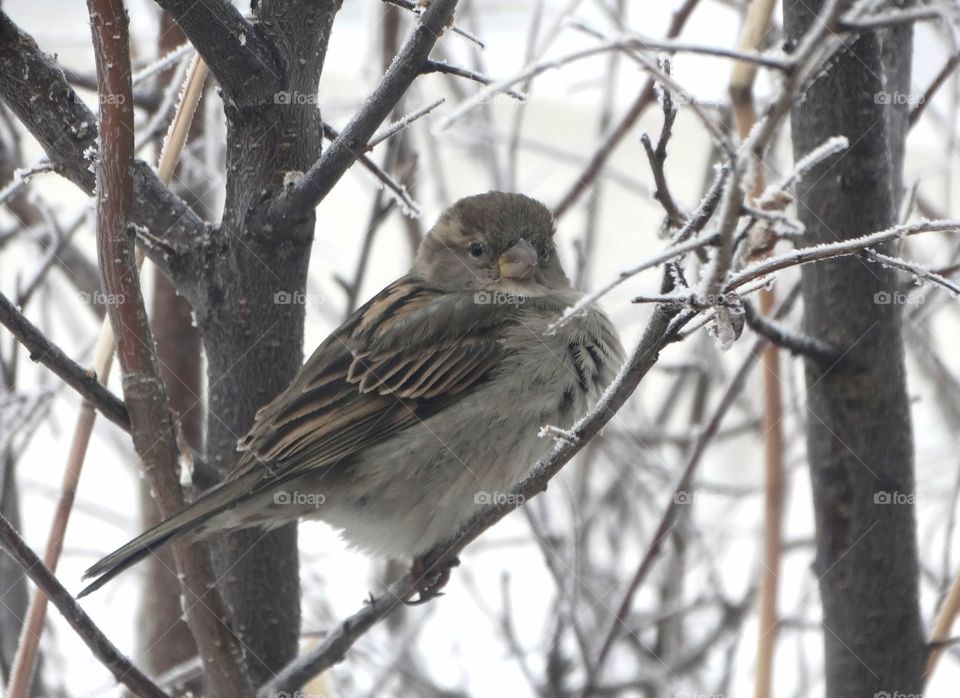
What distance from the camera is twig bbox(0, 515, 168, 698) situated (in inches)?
64.2

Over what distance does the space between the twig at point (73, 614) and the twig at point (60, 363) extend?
29 cm

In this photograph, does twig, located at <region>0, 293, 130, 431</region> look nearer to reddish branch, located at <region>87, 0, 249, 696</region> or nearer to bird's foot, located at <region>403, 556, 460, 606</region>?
reddish branch, located at <region>87, 0, 249, 696</region>

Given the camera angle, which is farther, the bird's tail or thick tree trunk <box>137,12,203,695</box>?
thick tree trunk <box>137,12,203,695</box>

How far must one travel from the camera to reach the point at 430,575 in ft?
9.21

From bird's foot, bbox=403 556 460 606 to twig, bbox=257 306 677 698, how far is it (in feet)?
1.64

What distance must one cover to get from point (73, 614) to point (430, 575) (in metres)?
1.25

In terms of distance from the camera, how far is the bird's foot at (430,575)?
273 cm

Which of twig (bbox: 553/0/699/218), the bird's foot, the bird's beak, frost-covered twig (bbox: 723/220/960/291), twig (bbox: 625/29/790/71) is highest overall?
twig (bbox: 553/0/699/218)

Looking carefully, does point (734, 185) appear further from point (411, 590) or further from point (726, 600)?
point (726, 600)

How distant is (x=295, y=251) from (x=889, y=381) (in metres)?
1.21

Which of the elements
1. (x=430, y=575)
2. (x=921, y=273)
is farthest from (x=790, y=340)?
(x=430, y=575)

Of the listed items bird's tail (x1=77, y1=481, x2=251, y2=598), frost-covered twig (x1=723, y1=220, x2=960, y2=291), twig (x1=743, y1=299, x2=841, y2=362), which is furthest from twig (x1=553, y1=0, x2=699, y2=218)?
frost-covered twig (x1=723, y1=220, x2=960, y2=291)

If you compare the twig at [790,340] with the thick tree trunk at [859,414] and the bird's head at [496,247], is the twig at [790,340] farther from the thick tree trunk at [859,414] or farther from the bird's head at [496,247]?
the bird's head at [496,247]

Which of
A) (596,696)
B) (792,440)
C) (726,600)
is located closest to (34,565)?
(596,696)
